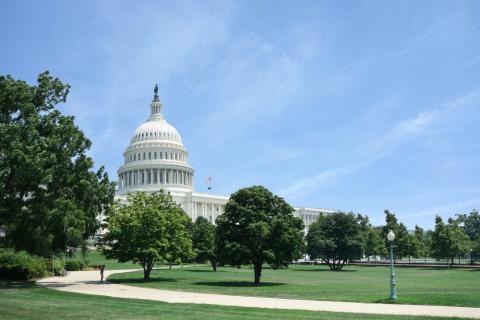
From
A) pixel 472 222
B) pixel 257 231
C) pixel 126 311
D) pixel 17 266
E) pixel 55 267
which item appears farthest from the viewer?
pixel 472 222

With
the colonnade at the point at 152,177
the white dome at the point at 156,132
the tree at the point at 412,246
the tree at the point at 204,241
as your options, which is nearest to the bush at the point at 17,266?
the tree at the point at 204,241

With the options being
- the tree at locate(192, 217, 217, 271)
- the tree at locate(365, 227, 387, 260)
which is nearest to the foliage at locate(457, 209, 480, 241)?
the tree at locate(365, 227, 387, 260)

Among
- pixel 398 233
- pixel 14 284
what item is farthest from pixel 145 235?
pixel 398 233

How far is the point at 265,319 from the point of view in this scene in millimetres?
21312

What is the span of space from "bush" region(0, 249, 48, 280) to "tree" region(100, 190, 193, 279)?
21.1 feet

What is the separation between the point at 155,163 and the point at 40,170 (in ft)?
457

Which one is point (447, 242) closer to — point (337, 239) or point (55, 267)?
point (337, 239)

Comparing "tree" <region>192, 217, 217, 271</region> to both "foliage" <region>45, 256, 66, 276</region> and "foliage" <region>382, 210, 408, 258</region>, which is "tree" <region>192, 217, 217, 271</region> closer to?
"foliage" <region>45, 256, 66, 276</region>

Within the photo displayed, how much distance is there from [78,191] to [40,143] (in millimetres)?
5983

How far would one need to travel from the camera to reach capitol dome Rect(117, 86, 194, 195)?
17600 centimetres

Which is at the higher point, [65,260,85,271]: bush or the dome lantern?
the dome lantern

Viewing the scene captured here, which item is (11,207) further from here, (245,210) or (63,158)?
(245,210)

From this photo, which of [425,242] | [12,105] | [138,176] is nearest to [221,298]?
[12,105]

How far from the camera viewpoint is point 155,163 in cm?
17550
